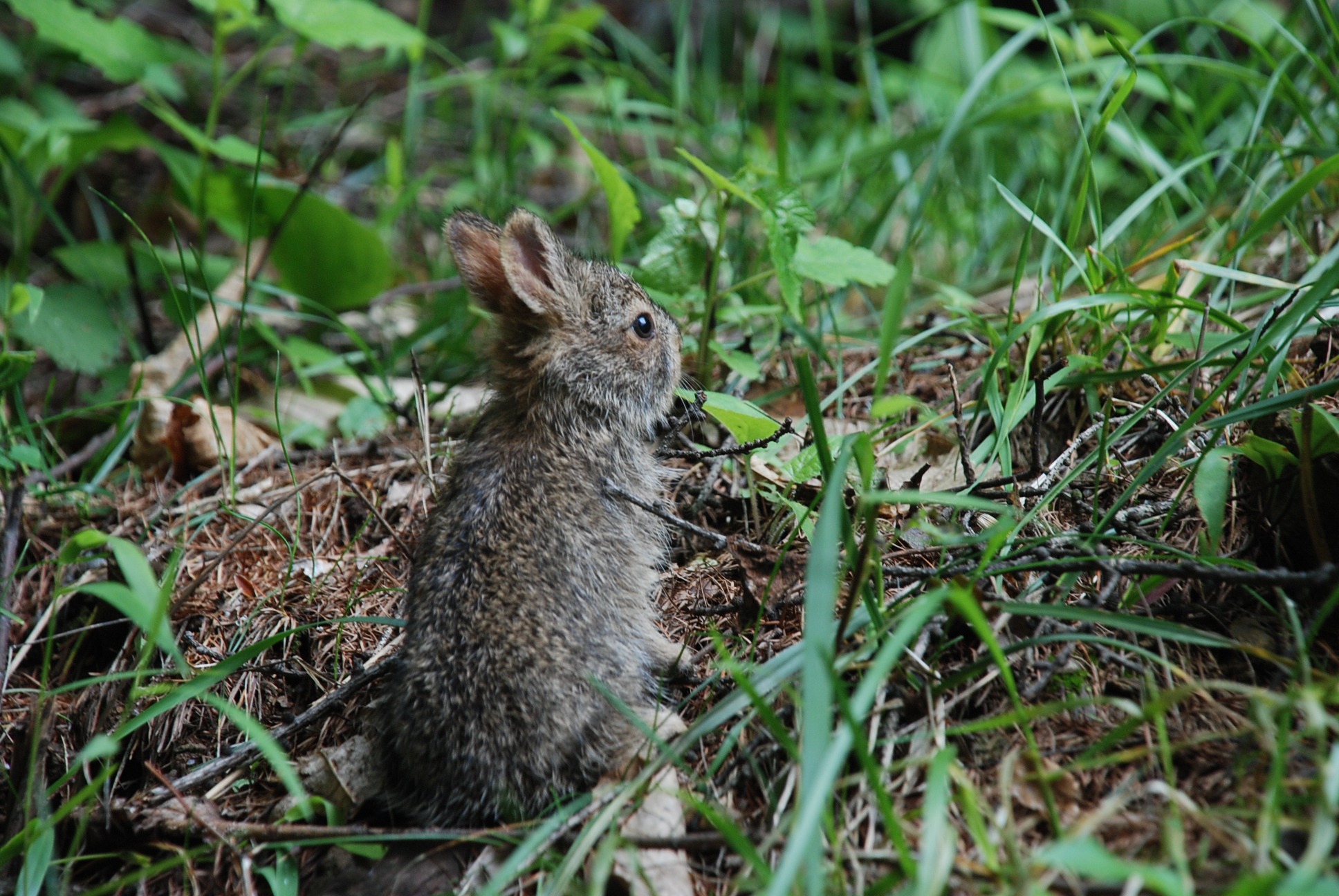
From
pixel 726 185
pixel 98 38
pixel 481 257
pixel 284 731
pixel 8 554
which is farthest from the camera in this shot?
pixel 98 38

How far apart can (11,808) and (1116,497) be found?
3291mm

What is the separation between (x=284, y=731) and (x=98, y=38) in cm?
358

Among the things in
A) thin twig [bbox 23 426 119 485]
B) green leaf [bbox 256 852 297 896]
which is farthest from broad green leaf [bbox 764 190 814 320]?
thin twig [bbox 23 426 119 485]

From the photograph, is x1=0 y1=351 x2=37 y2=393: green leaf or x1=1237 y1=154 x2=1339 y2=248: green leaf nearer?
x1=1237 y1=154 x2=1339 y2=248: green leaf

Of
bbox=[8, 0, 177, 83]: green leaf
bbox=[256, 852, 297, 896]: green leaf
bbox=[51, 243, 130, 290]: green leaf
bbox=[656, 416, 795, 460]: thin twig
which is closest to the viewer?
bbox=[256, 852, 297, 896]: green leaf

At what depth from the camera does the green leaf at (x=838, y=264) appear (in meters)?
3.40

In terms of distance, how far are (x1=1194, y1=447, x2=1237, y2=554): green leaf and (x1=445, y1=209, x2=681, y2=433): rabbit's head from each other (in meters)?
1.87

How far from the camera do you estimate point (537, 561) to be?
2.83m

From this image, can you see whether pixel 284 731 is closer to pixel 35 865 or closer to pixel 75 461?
pixel 35 865

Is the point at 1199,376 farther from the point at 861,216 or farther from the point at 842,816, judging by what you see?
the point at 861,216

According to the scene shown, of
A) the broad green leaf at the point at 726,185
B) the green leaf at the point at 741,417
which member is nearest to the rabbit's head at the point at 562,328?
the broad green leaf at the point at 726,185

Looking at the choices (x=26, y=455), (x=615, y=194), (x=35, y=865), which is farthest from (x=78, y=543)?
(x=615, y=194)

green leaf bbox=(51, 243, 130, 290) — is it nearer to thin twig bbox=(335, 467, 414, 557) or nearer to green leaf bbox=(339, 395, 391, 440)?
green leaf bbox=(339, 395, 391, 440)

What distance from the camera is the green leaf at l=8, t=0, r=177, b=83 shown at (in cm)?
430
